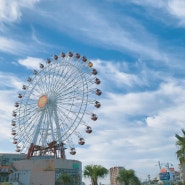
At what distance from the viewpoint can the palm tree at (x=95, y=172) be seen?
44.1m

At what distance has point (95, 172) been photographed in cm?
4406

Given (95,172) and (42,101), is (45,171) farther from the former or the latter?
(95,172)

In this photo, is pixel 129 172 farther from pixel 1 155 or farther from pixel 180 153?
pixel 1 155

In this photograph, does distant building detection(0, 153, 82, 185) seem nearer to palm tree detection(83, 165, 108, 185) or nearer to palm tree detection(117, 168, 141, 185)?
palm tree detection(83, 165, 108, 185)

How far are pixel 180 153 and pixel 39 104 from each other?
43417mm

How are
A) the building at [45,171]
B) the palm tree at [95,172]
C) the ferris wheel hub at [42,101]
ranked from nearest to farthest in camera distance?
the palm tree at [95,172] → the building at [45,171] → the ferris wheel hub at [42,101]

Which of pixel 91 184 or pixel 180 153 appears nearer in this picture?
pixel 180 153

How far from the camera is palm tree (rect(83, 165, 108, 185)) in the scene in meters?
44.1

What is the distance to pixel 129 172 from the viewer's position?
47031 mm

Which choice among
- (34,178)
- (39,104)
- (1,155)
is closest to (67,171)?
(34,178)

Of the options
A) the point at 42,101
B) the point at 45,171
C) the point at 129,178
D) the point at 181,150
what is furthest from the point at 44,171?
the point at 181,150

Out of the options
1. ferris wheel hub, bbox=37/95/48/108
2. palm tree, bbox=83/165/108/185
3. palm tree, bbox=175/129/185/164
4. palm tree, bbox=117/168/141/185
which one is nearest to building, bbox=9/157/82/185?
ferris wheel hub, bbox=37/95/48/108

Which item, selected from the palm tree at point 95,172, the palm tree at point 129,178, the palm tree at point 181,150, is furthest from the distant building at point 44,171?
the palm tree at point 181,150

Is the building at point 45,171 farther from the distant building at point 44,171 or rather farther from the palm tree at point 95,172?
the palm tree at point 95,172
